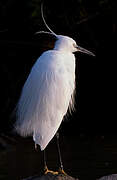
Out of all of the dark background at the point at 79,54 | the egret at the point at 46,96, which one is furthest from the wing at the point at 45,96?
the dark background at the point at 79,54

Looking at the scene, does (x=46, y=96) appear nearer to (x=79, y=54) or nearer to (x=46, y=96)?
(x=46, y=96)

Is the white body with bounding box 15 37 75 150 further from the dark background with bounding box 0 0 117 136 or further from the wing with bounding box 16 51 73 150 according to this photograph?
the dark background with bounding box 0 0 117 136

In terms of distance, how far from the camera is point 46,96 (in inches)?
221

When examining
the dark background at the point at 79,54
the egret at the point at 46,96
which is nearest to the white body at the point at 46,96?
the egret at the point at 46,96

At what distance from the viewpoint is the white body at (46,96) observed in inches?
219

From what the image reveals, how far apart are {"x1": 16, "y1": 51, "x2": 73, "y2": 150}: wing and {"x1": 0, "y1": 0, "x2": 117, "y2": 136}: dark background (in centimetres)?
642

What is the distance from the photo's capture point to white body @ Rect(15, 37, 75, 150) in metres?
5.56

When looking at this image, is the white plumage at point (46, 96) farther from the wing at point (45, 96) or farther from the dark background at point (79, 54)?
the dark background at point (79, 54)

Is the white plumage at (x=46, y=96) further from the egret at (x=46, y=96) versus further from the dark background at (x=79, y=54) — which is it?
the dark background at (x=79, y=54)

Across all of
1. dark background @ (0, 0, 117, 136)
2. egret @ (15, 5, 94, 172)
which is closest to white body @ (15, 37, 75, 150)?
egret @ (15, 5, 94, 172)

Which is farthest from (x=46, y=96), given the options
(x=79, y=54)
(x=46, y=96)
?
(x=79, y=54)

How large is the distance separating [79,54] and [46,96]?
7023 mm

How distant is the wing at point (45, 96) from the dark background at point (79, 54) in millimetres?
6422

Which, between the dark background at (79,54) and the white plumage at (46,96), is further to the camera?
the dark background at (79,54)
